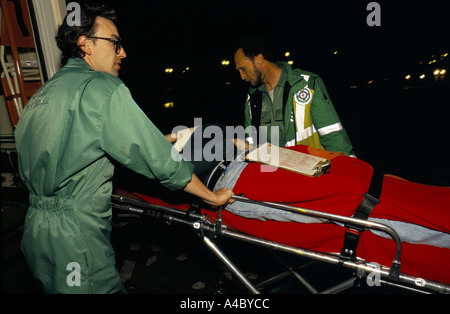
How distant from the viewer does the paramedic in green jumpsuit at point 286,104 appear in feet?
8.02

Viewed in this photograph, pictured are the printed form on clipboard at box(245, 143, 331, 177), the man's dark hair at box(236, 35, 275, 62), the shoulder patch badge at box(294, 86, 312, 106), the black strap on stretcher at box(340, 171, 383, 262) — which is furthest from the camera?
the man's dark hair at box(236, 35, 275, 62)

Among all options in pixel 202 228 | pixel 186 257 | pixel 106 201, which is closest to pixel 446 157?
pixel 186 257

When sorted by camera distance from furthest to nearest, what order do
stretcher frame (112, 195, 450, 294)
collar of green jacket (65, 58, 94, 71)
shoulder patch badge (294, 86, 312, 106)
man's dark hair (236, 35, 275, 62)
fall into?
1. man's dark hair (236, 35, 275, 62)
2. shoulder patch badge (294, 86, 312, 106)
3. collar of green jacket (65, 58, 94, 71)
4. stretcher frame (112, 195, 450, 294)

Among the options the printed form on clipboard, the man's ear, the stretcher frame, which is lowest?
the stretcher frame

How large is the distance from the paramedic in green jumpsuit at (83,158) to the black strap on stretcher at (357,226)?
2.44 ft

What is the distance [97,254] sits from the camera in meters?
1.44

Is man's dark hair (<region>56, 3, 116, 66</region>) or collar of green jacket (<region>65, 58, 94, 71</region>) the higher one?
man's dark hair (<region>56, 3, 116, 66</region>)

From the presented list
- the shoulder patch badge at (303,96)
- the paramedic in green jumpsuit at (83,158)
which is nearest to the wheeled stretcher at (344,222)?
the paramedic in green jumpsuit at (83,158)

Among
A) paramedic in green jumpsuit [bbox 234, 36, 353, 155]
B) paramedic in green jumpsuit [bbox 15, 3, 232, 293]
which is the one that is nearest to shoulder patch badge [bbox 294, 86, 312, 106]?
paramedic in green jumpsuit [bbox 234, 36, 353, 155]

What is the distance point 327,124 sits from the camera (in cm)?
244

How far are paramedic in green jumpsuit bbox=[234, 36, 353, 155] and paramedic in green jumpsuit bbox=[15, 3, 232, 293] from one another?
146 centimetres

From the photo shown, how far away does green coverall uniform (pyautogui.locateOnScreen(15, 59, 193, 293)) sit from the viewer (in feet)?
4.21

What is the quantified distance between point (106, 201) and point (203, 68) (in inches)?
613

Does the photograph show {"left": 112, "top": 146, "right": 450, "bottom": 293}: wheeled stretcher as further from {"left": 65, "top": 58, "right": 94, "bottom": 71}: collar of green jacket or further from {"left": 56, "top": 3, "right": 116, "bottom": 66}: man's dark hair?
{"left": 56, "top": 3, "right": 116, "bottom": 66}: man's dark hair
